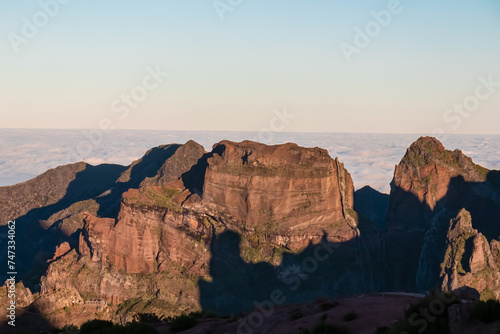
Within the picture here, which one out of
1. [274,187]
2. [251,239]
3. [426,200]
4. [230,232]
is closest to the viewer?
[274,187]

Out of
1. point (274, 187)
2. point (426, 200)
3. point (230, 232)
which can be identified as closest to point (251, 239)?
point (230, 232)

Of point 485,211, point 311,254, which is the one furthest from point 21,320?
point 485,211

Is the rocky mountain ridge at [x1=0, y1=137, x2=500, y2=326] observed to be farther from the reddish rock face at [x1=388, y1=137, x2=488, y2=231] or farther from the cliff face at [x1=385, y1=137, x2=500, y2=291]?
the reddish rock face at [x1=388, y1=137, x2=488, y2=231]

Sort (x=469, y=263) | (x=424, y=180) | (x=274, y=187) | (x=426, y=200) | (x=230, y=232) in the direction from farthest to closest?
(x=424, y=180), (x=426, y=200), (x=230, y=232), (x=274, y=187), (x=469, y=263)

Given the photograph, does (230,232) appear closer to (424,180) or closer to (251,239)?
(251,239)

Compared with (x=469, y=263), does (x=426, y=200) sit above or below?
above

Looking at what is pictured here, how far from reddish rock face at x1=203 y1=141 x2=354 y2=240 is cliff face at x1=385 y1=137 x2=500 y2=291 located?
652 inches

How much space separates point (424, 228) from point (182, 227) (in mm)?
50137

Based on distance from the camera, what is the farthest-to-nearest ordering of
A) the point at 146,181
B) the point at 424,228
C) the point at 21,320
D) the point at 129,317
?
1. the point at 146,181
2. the point at 424,228
3. the point at 129,317
4. the point at 21,320

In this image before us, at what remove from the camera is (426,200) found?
13425cm

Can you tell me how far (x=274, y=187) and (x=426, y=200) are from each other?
3331cm

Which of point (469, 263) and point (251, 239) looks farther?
point (251, 239)

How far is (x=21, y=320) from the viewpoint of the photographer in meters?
53.4

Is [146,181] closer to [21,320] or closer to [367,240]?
[367,240]
